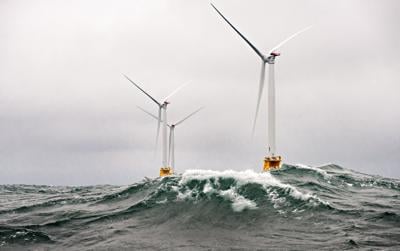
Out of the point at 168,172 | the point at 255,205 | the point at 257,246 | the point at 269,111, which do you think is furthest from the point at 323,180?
the point at 168,172

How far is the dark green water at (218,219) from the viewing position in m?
23.4

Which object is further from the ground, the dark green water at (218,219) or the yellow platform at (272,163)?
the yellow platform at (272,163)

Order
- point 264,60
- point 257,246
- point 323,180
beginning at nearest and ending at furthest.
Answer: point 257,246 → point 323,180 → point 264,60

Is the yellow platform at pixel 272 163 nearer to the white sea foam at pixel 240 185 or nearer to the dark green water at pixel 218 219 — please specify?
the dark green water at pixel 218 219

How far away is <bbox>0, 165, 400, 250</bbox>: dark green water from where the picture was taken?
2339 cm

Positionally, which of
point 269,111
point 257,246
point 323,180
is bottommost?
point 257,246

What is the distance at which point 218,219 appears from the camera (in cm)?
2869

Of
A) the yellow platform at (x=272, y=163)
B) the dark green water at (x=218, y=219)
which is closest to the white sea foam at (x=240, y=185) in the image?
the dark green water at (x=218, y=219)

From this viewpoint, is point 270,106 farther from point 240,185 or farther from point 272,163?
point 240,185

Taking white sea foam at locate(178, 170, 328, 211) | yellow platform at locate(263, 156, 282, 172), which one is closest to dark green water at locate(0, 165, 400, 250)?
white sea foam at locate(178, 170, 328, 211)

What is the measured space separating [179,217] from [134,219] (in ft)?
12.4

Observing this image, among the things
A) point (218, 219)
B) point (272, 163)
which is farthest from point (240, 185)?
point (272, 163)

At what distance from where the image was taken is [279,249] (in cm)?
2131

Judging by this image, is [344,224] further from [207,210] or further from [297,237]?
[207,210]
